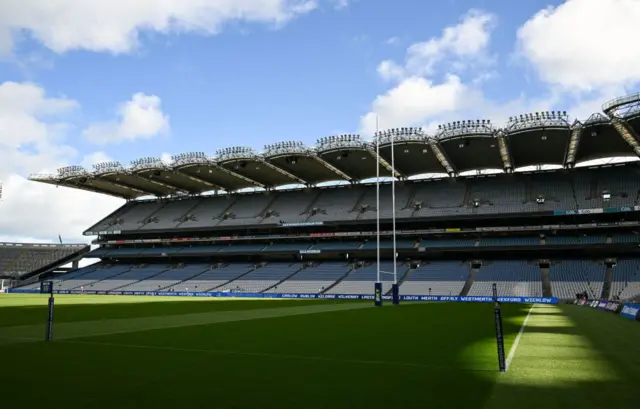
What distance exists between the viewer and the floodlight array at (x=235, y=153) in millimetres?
56188

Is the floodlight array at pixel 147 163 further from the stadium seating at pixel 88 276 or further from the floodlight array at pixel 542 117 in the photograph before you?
the floodlight array at pixel 542 117

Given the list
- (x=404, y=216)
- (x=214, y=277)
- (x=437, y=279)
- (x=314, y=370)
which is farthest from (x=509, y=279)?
(x=314, y=370)

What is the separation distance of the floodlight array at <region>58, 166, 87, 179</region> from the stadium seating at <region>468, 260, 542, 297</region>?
51.0m

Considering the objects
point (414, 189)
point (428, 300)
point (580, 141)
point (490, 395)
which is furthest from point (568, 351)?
point (414, 189)

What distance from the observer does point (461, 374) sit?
844cm

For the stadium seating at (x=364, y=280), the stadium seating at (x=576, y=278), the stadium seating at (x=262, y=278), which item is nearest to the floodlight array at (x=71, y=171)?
the stadium seating at (x=262, y=278)

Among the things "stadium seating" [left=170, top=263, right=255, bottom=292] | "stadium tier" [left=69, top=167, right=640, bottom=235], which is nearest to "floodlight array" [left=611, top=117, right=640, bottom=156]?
"stadium tier" [left=69, top=167, right=640, bottom=235]

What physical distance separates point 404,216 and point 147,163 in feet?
108

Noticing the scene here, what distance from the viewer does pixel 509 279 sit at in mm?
49375

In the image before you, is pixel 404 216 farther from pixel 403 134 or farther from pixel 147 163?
pixel 147 163

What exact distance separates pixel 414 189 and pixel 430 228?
6.56 m

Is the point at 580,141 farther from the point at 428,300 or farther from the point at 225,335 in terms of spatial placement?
the point at 225,335

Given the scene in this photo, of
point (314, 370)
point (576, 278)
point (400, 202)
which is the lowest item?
point (576, 278)

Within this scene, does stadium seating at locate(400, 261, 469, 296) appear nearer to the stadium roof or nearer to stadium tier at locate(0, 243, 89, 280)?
the stadium roof
